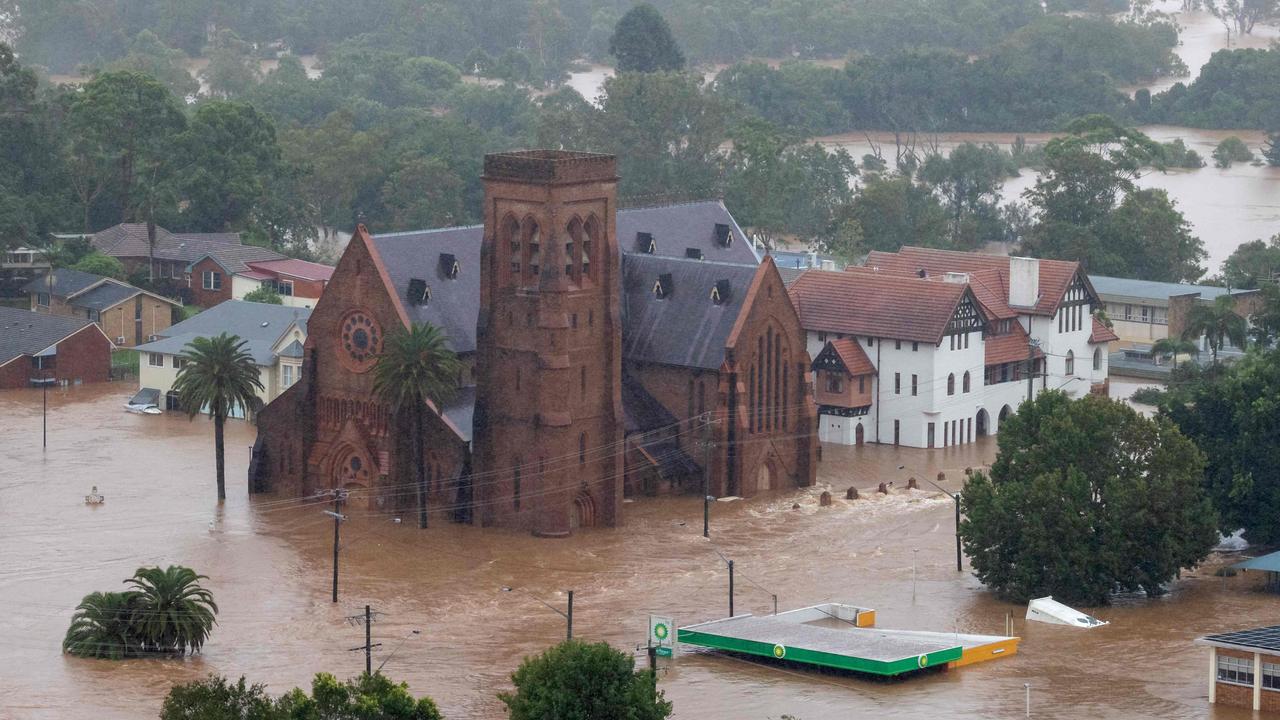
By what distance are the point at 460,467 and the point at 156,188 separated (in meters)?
66.9

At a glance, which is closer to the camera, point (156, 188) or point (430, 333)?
point (430, 333)

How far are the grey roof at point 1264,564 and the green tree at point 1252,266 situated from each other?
196 feet

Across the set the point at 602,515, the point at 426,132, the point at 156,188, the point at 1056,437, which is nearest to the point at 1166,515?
the point at 1056,437

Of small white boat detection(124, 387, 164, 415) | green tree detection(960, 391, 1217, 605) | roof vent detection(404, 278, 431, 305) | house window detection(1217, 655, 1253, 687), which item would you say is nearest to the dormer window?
roof vent detection(404, 278, 431, 305)

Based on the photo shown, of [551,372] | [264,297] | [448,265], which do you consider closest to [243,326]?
[264,297]

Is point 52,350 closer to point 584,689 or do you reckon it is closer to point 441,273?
point 441,273

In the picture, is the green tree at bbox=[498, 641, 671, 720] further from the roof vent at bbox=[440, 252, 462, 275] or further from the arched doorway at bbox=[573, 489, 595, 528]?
the roof vent at bbox=[440, 252, 462, 275]

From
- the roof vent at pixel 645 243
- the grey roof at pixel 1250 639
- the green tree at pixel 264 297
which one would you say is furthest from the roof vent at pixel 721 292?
the green tree at pixel 264 297

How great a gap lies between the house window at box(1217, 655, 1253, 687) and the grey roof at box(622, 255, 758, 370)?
3275 centimetres

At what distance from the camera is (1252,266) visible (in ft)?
524

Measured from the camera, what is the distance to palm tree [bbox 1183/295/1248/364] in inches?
5231

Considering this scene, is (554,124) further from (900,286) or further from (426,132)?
(900,286)

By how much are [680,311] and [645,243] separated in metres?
6.89

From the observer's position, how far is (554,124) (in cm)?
18738
